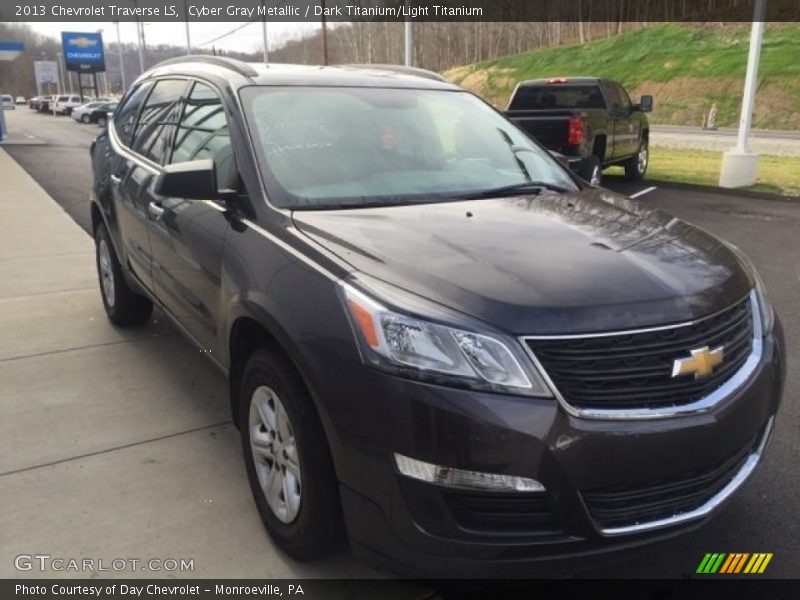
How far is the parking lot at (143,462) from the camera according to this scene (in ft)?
8.97

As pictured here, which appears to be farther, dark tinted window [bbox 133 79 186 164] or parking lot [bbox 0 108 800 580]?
dark tinted window [bbox 133 79 186 164]

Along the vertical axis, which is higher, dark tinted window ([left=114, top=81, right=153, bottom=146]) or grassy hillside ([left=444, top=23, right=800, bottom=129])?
grassy hillside ([left=444, top=23, right=800, bottom=129])

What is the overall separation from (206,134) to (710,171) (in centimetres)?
1311

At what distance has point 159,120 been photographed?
13.9 feet

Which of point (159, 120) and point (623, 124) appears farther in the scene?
point (623, 124)

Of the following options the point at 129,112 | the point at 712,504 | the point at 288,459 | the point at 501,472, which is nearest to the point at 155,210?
the point at 129,112

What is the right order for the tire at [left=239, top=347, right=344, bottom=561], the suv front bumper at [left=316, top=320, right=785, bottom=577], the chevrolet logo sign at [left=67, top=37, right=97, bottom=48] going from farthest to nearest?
the chevrolet logo sign at [left=67, top=37, right=97, bottom=48] < the tire at [left=239, top=347, right=344, bottom=561] < the suv front bumper at [left=316, top=320, right=785, bottom=577]

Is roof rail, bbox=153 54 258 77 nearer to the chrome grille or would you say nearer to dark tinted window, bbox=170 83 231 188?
dark tinted window, bbox=170 83 231 188

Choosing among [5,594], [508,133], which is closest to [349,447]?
[5,594]

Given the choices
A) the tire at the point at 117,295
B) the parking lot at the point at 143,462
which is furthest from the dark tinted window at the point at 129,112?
the parking lot at the point at 143,462

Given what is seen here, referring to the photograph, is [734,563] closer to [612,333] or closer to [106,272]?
[612,333]

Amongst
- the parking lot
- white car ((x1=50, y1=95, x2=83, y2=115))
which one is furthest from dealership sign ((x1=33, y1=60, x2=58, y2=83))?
the parking lot

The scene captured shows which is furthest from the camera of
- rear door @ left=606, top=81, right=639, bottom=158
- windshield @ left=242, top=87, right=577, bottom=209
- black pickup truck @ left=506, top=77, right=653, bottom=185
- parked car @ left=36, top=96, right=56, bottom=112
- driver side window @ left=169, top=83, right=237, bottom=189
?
parked car @ left=36, top=96, right=56, bottom=112

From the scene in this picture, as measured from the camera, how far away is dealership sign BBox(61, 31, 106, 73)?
70938 mm
